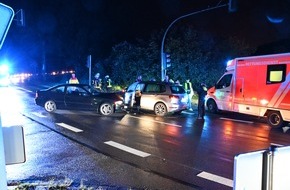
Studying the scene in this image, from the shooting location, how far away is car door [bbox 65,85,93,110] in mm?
14523

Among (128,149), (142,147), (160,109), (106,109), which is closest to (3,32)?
(128,149)

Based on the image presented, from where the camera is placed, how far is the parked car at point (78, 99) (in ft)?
47.3

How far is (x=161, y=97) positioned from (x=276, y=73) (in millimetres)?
5076

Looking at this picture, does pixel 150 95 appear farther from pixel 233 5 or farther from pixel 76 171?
pixel 76 171

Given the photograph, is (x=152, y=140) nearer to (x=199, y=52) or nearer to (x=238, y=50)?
(x=199, y=52)

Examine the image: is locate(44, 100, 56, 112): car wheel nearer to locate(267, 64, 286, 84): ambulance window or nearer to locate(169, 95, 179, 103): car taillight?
locate(169, 95, 179, 103): car taillight

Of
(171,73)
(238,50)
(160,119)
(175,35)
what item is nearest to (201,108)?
(160,119)

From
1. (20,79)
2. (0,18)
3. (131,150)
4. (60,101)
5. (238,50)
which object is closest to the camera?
(0,18)

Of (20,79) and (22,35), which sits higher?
(22,35)

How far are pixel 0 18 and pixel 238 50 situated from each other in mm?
28073

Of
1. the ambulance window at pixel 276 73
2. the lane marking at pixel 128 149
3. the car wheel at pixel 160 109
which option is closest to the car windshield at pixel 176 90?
the car wheel at pixel 160 109

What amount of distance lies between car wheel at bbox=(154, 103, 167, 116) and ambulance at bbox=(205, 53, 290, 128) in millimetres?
Answer: 2743

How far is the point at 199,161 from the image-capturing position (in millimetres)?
6980

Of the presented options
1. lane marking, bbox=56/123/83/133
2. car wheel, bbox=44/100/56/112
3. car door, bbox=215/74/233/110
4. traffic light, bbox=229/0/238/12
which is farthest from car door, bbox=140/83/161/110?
traffic light, bbox=229/0/238/12
